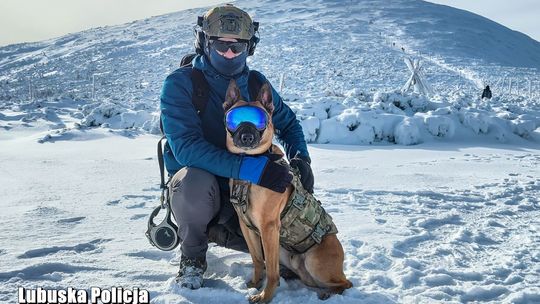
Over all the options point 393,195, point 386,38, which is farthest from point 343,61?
point 393,195

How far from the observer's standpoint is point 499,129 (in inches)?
364

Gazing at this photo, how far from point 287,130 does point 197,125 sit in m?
0.85

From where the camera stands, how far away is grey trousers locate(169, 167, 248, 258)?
2.34 metres

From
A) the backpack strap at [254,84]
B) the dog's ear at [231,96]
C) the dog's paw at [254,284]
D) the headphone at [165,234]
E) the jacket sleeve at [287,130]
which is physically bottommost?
the dog's paw at [254,284]

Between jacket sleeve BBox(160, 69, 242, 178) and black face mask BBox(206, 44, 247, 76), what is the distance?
17 cm

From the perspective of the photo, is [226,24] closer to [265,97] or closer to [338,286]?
[265,97]

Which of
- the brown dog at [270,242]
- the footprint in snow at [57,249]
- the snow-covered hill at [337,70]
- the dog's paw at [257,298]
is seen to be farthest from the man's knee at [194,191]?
the snow-covered hill at [337,70]

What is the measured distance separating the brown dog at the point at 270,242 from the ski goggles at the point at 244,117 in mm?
35

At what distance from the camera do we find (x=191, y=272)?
242 centimetres

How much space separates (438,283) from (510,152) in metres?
6.38

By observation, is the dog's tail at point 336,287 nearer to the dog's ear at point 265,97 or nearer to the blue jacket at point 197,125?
the blue jacket at point 197,125

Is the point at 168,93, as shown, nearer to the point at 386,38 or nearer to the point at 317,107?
the point at 317,107

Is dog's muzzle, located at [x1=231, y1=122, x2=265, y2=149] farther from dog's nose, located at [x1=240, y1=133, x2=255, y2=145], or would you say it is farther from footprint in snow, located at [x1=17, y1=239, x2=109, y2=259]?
footprint in snow, located at [x1=17, y1=239, x2=109, y2=259]

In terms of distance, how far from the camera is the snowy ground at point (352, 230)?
240 centimetres
